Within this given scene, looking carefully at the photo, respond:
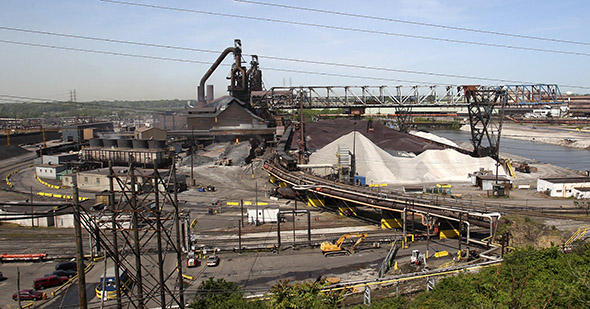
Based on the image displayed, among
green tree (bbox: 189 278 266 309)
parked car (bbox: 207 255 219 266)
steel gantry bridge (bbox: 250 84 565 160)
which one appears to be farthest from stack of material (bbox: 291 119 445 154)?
green tree (bbox: 189 278 266 309)

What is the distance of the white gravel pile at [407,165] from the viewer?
33.6 meters

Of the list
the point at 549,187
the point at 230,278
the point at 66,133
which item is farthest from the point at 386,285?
the point at 66,133

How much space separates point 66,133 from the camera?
62781 millimetres

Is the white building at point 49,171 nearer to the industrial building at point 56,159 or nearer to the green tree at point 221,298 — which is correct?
the industrial building at point 56,159

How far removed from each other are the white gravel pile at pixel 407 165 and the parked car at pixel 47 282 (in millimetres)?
22606

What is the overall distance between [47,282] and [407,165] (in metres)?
Answer: 27.5

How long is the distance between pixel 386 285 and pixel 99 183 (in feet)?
89.8

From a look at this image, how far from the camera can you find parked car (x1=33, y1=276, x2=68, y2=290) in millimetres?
15664

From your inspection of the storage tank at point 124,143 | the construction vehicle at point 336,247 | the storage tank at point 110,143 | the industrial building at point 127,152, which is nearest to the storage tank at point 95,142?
the industrial building at point 127,152

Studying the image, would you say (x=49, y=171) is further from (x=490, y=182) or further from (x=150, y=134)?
(x=490, y=182)

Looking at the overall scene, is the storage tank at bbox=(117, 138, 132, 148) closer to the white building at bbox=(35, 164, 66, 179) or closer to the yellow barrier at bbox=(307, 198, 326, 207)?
the white building at bbox=(35, 164, 66, 179)

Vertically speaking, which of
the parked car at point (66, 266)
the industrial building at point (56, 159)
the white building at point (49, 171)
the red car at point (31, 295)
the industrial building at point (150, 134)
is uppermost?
the industrial building at point (150, 134)

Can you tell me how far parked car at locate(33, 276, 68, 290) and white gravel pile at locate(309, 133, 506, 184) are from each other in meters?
22.6

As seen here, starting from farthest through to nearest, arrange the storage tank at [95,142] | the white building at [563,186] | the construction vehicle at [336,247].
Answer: the storage tank at [95,142] → the white building at [563,186] → the construction vehicle at [336,247]
